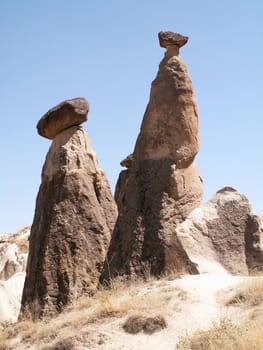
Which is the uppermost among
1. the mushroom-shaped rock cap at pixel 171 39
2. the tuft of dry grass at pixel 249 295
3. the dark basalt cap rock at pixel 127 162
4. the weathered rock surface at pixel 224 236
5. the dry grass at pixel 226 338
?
the mushroom-shaped rock cap at pixel 171 39

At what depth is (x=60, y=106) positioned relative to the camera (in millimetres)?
15648

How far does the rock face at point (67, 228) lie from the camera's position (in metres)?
13.9

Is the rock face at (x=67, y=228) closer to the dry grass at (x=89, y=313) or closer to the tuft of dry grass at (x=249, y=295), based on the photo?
the dry grass at (x=89, y=313)

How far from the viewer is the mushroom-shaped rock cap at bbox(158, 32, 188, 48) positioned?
13.8 metres

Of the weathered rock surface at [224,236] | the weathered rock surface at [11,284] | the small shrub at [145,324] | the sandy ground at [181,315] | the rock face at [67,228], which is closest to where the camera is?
the sandy ground at [181,315]

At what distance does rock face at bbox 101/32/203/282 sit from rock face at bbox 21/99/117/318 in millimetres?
1577

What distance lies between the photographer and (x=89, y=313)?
10555 mm

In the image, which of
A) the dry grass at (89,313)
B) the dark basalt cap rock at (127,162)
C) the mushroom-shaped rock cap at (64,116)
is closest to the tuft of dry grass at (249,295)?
the dry grass at (89,313)

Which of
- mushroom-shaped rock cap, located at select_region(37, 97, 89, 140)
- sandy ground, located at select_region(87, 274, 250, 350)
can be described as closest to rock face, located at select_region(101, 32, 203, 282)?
sandy ground, located at select_region(87, 274, 250, 350)

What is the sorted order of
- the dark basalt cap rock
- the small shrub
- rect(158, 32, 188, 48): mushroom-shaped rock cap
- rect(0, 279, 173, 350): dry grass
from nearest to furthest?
1. the small shrub
2. rect(0, 279, 173, 350): dry grass
3. rect(158, 32, 188, 48): mushroom-shaped rock cap
4. the dark basalt cap rock

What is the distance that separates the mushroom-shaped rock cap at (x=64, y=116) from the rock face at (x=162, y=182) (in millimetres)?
2477

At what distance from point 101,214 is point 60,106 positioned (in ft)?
9.26

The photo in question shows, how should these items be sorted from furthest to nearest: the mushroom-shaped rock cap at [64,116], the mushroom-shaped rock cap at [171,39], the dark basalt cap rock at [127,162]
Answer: the dark basalt cap rock at [127,162], the mushroom-shaped rock cap at [64,116], the mushroom-shaped rock cap at [171,39]

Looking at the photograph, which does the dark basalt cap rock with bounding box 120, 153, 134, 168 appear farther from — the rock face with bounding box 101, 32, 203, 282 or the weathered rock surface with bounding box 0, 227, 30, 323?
the rock face with bounding box 101, 32, 203, 282
